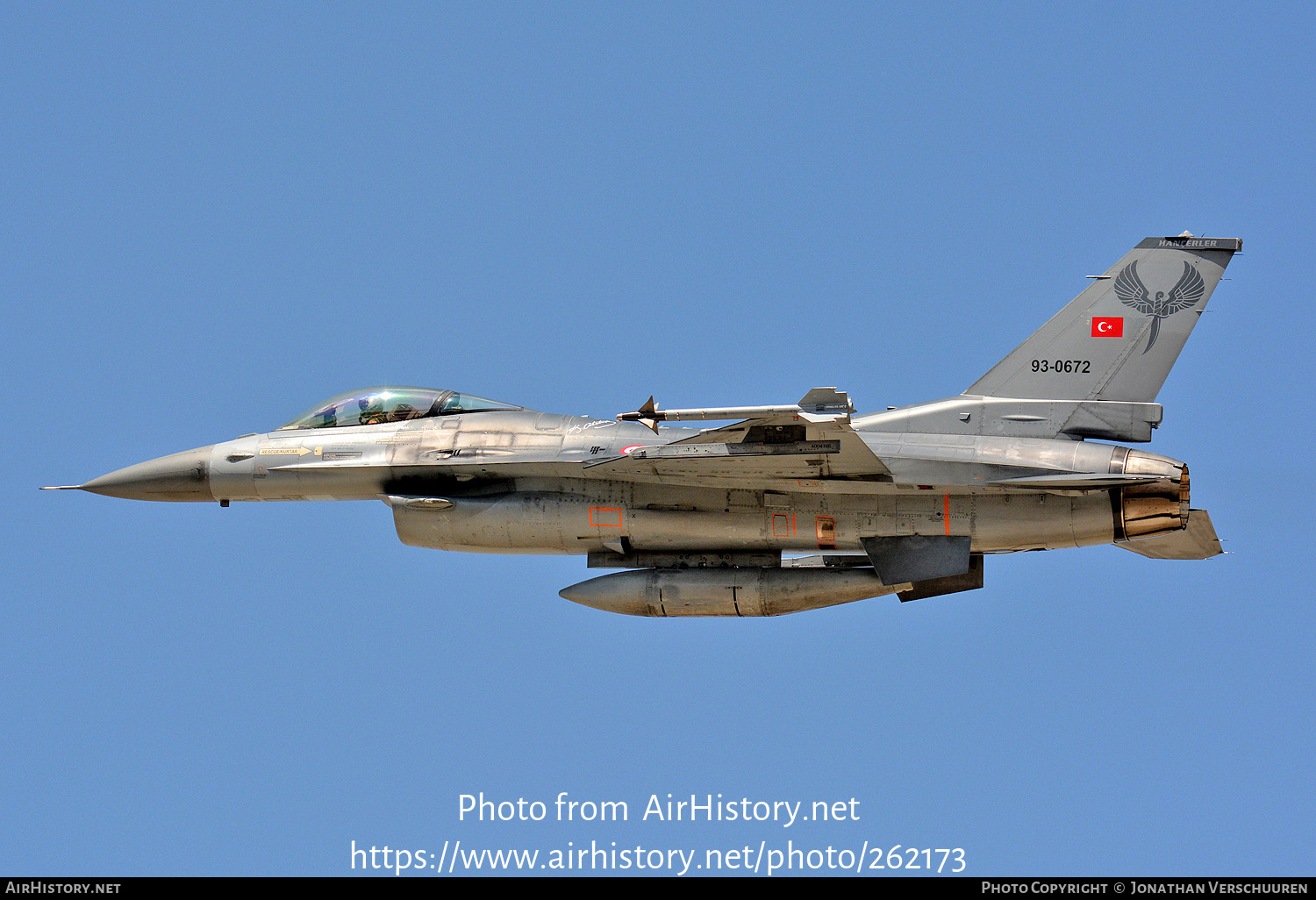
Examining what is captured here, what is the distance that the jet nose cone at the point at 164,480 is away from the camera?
802 inches

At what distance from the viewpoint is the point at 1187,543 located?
61.9 feet

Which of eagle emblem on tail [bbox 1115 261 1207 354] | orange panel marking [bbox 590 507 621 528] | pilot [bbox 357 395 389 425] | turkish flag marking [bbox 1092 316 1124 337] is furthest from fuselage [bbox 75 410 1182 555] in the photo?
eagle emblem on tail [bbox 1115 261 1207 354]

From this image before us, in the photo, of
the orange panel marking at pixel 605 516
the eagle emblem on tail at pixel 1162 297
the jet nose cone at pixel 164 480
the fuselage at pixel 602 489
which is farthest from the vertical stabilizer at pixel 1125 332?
the jet nose cone at pixel 164 480

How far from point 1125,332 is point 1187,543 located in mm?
2458

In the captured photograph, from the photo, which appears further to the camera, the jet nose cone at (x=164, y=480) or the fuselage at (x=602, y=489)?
the jet nose cone at (x=164, y=480)

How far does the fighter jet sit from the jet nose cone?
0.62 metres

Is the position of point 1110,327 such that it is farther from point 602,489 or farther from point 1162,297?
point 602,489

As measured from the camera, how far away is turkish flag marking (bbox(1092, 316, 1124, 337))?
61.3ft

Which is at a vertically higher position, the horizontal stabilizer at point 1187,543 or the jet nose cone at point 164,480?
the jet nose cone at point 164,480

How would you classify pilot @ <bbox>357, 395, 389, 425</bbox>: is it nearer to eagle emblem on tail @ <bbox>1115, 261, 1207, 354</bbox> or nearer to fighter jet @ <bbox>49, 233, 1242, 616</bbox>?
fighter jet @ <bbox>49, 233, 1242, 616</bbox>

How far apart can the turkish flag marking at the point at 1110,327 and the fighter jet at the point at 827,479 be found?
0.06 feet

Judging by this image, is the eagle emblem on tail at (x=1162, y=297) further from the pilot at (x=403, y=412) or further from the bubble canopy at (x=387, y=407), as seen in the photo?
the pilot at (x=403, y=412)
